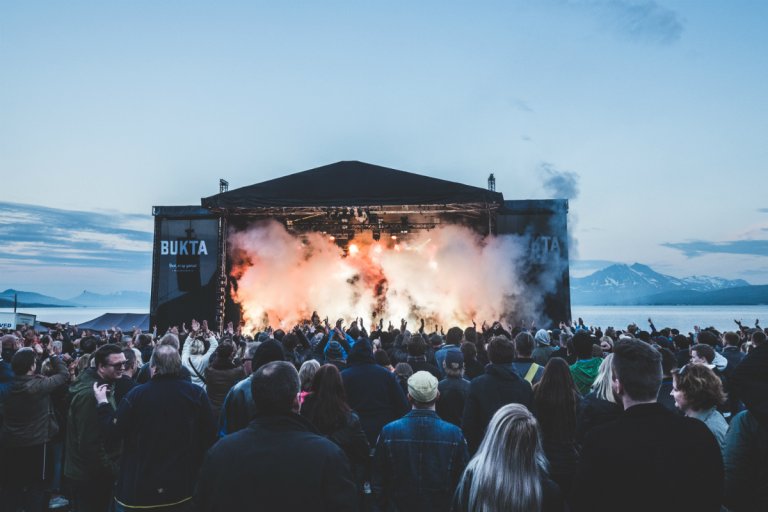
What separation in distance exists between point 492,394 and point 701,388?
1.42m

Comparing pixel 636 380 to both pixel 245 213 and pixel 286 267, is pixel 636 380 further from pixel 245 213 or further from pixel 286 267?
pixel 286 267

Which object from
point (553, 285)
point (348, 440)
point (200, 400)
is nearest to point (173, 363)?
point (200, 400)

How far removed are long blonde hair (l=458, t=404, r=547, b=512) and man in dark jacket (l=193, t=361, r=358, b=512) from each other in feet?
1.92

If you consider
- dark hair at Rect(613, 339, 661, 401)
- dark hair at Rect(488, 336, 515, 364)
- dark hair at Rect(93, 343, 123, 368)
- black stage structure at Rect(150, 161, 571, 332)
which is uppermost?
black stage structure at Rect(150, 161, 571, 332)

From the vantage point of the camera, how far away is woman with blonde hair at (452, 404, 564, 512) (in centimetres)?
221

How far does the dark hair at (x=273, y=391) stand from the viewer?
7.35 ft

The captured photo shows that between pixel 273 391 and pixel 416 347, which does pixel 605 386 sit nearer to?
pixel 273 391

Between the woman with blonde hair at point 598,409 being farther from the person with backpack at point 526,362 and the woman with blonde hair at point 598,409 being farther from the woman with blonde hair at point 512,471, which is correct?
the person with backpack at point 526,362

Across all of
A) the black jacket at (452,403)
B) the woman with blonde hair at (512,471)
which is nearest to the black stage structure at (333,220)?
the black jacket at (452,403)

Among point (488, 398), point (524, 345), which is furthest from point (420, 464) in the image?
point (524, 345)

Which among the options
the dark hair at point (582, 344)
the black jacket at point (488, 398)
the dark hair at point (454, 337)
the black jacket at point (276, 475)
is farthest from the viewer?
the dark hair at point (454, 337)

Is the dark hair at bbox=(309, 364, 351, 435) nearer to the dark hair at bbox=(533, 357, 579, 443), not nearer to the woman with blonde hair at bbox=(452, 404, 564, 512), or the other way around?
the dark hair at bbox=(533, 357, 579, 443)

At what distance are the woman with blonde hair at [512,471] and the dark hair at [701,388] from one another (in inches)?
60.8

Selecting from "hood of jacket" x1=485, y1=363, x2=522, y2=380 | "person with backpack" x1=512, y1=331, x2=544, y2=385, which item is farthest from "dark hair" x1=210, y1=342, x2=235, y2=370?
"person with backpack" x1=512, y1=331, x2=544, y2=385
